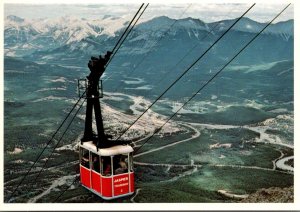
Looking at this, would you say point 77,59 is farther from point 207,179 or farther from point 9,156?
point 207,179

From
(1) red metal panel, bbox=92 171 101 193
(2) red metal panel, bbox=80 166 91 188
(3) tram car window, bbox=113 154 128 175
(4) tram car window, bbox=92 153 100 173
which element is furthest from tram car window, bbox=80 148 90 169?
(3) tram car window, bbox=113 154 128 175

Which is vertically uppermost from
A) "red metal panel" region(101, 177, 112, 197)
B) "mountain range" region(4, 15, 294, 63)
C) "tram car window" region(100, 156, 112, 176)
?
"mountain range" region(4, 15, 294, 63)

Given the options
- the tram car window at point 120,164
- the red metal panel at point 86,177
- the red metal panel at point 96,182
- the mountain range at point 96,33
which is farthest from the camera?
the mountain range at point 96,33

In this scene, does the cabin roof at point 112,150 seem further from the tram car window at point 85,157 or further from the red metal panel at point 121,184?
the red metal panel at point 121,184

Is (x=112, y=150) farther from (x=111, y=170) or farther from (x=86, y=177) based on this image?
(x=86, y=177)

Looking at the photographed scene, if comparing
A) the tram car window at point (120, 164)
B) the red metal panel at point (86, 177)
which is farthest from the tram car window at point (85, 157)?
the tram car window at point (120, 164)

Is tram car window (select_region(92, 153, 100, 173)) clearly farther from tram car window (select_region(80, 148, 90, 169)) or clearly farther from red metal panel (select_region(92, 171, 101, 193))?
tram car window (select_region(80, 148, 90, 169))

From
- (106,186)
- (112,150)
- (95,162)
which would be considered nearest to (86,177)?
(95,162)
